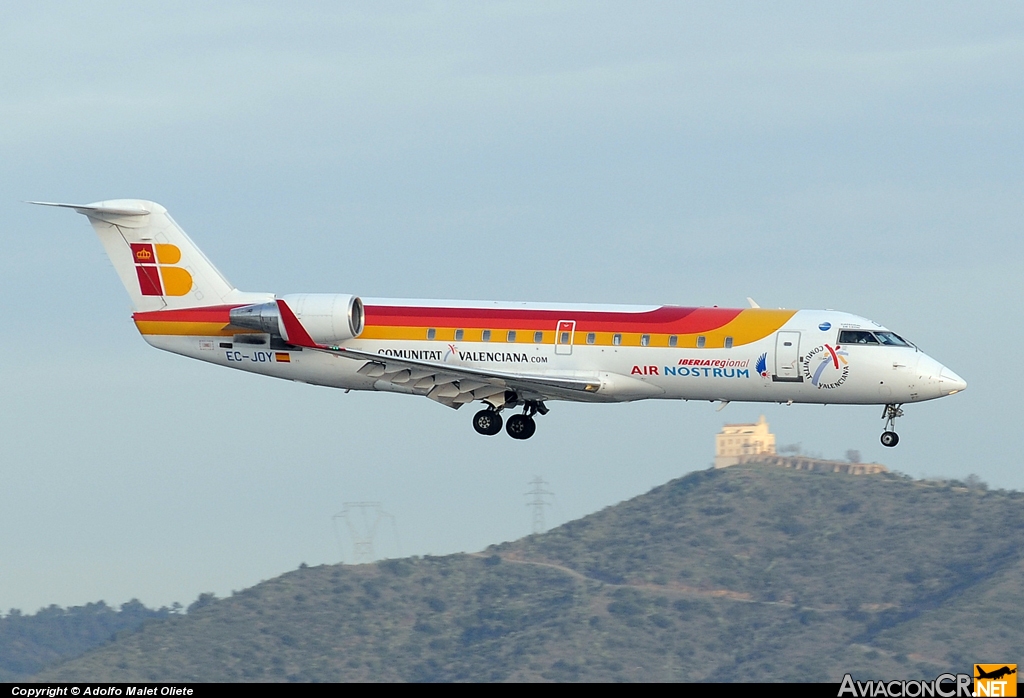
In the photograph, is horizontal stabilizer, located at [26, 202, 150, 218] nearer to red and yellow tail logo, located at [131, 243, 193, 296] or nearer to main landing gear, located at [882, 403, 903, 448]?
red and yellow tail logo, located at [131, 243, 193, 296]

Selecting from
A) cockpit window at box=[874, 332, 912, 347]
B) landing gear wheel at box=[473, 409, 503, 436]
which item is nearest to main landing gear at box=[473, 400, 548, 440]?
landing gear wheel at box=[473, 409, 503, 436]

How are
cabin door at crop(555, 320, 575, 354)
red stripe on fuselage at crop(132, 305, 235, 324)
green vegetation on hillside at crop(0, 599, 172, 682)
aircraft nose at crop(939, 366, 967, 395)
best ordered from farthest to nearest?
green vegetation on hillside at crop(0, 599, 172, 682) → red stripe on fuselage at crop(132, 305, 235, 324) → cabin door at crop(555, 320, 575, 354) → aircraft nose at crop(939, 366, 967, 395)

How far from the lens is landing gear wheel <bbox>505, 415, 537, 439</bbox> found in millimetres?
50125

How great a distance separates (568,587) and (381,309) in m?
107

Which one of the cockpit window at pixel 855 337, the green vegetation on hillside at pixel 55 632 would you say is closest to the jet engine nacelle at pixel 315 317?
the cockpit window at pixel 855 337

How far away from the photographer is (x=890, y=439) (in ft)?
156

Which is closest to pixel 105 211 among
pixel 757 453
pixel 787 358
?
pixel 787 358

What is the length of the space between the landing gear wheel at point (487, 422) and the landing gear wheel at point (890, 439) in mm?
11919

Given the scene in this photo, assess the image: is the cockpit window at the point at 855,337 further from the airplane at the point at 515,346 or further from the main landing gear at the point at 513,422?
the main landing gear at the point at 513,422

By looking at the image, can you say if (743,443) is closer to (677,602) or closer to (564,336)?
(677,602)

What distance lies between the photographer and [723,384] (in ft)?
153

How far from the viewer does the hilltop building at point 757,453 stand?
562 feet

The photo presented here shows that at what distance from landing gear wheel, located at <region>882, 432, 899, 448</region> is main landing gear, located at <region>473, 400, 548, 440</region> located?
10.7 m

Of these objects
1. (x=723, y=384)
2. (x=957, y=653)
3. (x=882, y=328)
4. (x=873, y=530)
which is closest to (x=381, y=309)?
(x=723, y=384)
